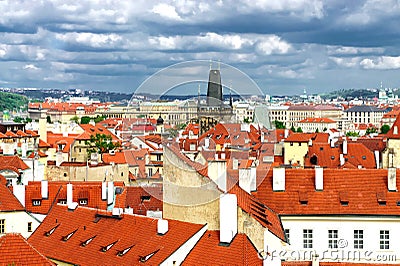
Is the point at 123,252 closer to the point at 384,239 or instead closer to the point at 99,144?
the point at 384,239

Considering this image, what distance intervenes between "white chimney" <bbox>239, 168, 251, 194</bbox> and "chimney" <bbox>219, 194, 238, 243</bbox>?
265 cm

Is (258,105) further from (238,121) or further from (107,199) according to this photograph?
(107,199)

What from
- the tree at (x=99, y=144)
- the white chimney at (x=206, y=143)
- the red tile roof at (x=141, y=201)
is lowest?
the tree at (x=99, y=144)

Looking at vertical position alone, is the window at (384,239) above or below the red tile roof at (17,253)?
below

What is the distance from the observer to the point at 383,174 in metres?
40.7

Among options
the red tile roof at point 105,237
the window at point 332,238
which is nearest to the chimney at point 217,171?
the red tile roof at point 105,237

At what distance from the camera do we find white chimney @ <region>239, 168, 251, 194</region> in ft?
102

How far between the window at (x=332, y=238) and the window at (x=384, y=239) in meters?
2.10

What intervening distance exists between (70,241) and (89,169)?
31.2 m

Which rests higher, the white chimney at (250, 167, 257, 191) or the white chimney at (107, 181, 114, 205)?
the white chimney at (250, 167, 257, 191)

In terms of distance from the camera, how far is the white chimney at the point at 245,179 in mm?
31097

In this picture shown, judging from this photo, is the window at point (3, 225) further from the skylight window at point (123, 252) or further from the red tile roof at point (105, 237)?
the skylight window at point (123, 252)

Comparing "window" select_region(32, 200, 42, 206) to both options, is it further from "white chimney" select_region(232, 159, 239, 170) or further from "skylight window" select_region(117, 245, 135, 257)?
"white chimney" select_region(232, 159, 239, 170)

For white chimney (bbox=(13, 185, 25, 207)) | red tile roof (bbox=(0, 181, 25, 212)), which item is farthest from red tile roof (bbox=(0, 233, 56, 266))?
white chimney (bbox=(13, 185, 25, 207))
